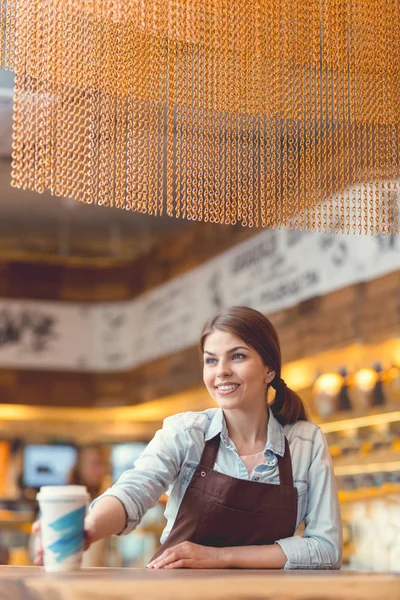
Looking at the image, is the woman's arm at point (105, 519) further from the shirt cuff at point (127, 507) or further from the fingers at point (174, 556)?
the fingers at point (174, 556)

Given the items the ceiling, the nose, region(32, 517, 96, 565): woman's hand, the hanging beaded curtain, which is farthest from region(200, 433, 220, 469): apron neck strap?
the ceiling

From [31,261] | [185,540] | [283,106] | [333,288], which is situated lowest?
[185,540]

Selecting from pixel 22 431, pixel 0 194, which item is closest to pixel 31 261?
pixel 0 194

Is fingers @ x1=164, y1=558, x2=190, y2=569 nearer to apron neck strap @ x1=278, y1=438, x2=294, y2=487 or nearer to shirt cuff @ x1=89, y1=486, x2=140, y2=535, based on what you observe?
shirt cuff @ x1=89, y1=486, x2=140, y2=535

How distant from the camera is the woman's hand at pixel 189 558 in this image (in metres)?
1.73

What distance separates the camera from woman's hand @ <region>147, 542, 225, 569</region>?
1.73m

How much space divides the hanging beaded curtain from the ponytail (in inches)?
18.2

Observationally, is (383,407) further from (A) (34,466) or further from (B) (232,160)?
(A) (34,466)

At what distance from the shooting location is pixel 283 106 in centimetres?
242

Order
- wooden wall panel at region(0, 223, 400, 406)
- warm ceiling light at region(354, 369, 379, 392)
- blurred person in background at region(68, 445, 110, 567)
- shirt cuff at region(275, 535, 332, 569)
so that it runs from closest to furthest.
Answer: shirt cuff at region(275, 535, 332, 569) < warm ceiling light at region(354, 369, 379, 392) < wooden wall panel at region(0, 223, 400, 406) < blurred person in background at region(68, 445, 110, 567)

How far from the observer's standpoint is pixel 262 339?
2039mm

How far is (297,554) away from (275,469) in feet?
0.63

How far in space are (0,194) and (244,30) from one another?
473cm

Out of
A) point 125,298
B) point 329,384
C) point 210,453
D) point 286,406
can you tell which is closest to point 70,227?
point 125,298
